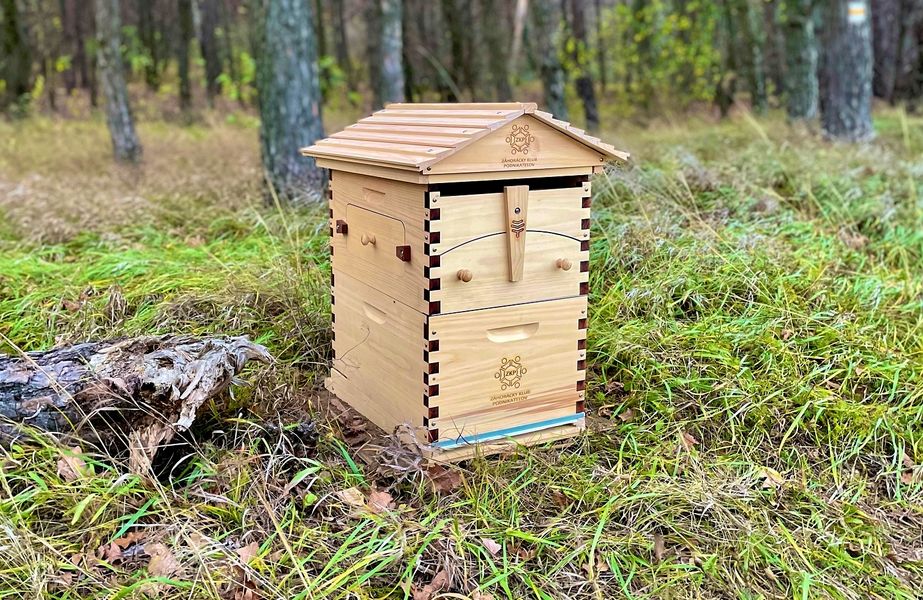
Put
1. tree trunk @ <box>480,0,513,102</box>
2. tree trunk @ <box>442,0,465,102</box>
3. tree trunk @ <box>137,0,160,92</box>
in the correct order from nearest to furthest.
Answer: tree trunk @ <box>442,0,465,102</box> < tree trunk @ <box>480,0,513,102</box> < tree trunk @ <box>137,0,160,92</box>

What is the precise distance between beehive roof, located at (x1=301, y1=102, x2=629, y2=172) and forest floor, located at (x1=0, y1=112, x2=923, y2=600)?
3.21ft

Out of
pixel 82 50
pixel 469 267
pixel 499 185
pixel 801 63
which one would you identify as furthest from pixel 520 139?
pixel 82 50

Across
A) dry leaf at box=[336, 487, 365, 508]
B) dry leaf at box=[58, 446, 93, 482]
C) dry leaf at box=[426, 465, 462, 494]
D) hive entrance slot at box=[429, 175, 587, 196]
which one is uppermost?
hive entrance slot at box=[429, 175, 587, 196]

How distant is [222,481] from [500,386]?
3.51 feet

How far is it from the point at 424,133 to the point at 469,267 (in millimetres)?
527

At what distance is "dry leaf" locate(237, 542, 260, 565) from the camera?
8.39ft

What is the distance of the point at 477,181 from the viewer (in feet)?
9.84

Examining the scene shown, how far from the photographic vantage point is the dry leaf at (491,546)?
8.97 ft

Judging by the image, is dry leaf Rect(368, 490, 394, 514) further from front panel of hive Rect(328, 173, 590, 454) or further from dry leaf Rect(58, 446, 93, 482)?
dry leaf Rect(58, 446, 93, 482)

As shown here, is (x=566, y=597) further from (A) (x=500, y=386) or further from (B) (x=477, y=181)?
(B) (x=477, y=181)

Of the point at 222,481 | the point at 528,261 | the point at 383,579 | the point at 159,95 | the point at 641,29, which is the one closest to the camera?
the point at 383,579

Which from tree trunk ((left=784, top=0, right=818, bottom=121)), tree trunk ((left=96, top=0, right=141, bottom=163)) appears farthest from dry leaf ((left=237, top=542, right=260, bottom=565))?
tree trunk ((left=784, top=0, right=818, bottom=121))

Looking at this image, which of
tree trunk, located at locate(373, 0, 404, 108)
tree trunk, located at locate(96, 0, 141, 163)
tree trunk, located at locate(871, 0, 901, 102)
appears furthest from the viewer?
tree trunk, located at locate(871, 0, 901, 102)

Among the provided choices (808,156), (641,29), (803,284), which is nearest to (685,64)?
(641,29)
